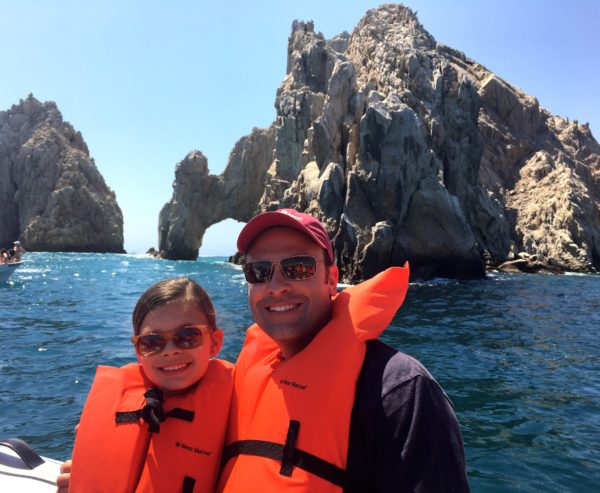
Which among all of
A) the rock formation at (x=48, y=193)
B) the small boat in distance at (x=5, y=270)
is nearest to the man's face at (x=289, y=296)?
the small boat in distance at (x=5, y=270)

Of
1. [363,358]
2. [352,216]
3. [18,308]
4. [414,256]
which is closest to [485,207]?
[414,256]

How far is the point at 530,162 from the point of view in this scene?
7269cm

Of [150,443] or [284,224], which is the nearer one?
[150,443]

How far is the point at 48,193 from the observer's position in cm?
9581

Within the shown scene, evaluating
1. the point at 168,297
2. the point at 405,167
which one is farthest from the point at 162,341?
the point at 405,167

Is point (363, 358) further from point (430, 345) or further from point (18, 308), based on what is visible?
point (18, 308)

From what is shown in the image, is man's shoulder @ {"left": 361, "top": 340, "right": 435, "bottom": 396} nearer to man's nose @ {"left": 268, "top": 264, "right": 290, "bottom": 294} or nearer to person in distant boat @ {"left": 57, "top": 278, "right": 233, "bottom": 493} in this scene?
man's nose @ {"left": 268, "top": 264, "right": 290, "bottom": 294}

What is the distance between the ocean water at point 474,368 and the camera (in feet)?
19.3

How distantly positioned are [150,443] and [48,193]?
110250 mm

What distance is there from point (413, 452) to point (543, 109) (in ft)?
336

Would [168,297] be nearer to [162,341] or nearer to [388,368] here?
[162,341]

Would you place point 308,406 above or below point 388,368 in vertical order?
below

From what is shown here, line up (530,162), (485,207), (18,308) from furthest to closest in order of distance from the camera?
(530,162) < (485,207) < (18,308)

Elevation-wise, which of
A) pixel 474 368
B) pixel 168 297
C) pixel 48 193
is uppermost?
pixel 48 193
